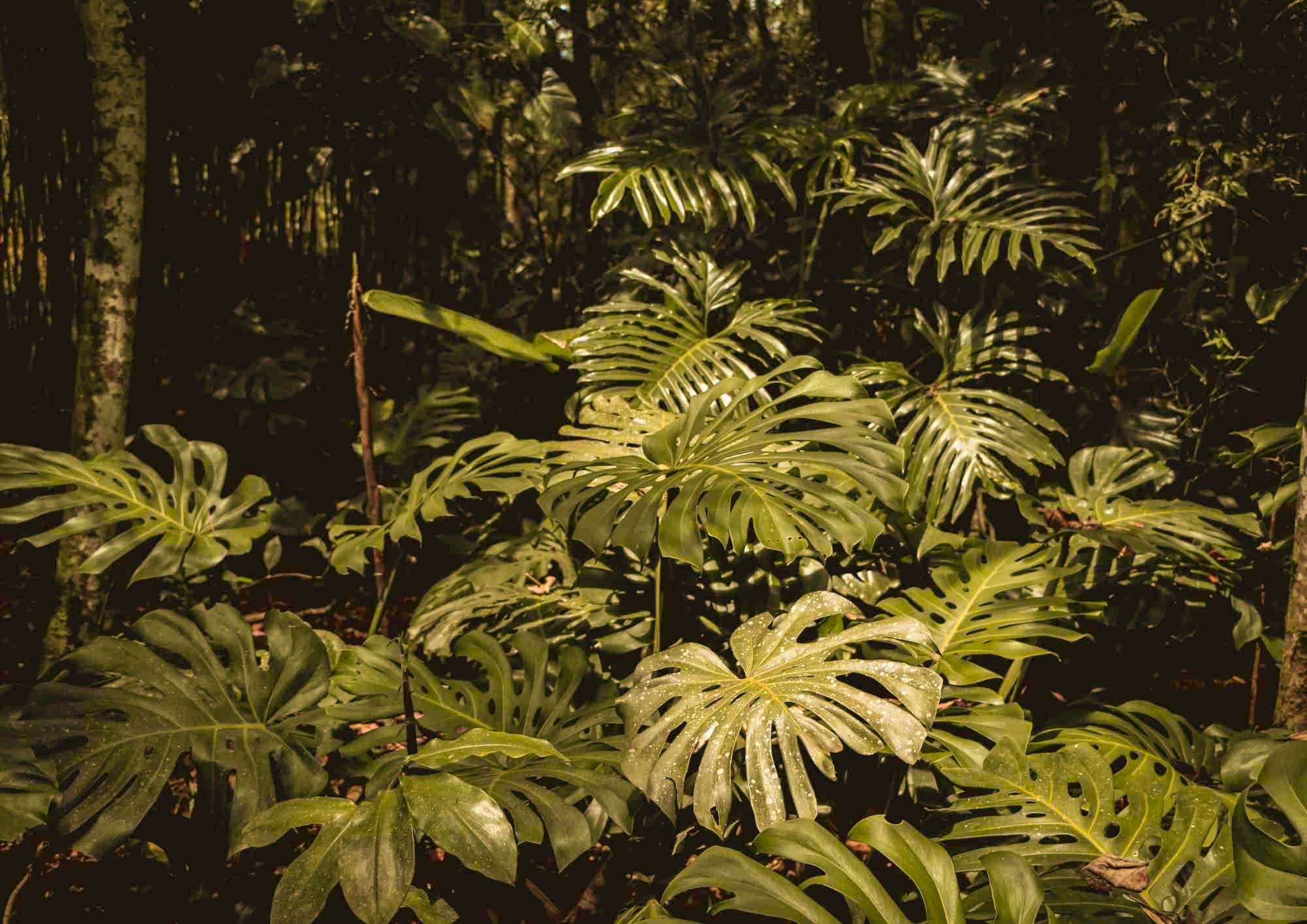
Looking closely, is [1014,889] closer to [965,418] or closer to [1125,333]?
[965,418]

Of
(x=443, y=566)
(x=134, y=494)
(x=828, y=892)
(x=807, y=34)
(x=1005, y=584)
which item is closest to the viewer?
(x=828, y=892)

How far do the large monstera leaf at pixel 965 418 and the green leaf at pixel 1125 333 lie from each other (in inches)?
4.4

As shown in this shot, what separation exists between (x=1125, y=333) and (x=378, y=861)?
1771 millimetres

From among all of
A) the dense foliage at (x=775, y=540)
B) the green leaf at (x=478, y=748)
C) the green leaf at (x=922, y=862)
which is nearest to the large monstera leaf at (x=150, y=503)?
the dense foliage at (x=775, y=540)

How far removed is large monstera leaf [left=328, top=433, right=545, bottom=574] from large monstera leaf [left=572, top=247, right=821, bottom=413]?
27 centimetres

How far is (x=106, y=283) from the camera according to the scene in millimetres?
2129

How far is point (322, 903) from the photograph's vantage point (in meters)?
0.96

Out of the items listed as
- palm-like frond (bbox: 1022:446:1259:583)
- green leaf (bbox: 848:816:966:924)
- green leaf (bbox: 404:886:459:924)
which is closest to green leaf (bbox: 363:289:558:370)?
green leaf (bbox: 404:886:459:924)

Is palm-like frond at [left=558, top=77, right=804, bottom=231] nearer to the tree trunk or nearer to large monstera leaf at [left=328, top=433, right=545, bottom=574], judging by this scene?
large monstera leaf at [left=328, top=433, right=545, bottom=574]

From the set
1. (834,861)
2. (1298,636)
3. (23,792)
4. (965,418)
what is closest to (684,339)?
(965,418)

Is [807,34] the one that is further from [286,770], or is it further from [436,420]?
[286,770]

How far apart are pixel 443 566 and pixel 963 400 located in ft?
5.83

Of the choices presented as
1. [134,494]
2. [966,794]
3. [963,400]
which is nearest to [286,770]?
[134,494]

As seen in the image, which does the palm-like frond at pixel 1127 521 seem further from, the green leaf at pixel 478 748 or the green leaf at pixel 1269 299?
the green leaf at pixel 478 748
